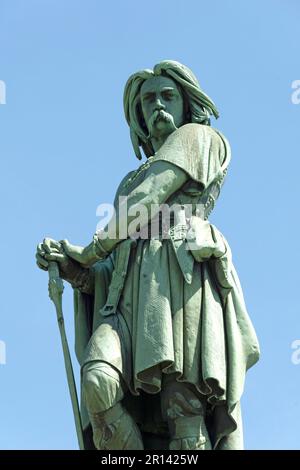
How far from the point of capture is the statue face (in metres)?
16.7

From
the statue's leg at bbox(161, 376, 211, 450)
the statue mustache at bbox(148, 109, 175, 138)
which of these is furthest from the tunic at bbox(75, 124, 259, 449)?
the statue mustache at bbox(148, 109, 175, 138)

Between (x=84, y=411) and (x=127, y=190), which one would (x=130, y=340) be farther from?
(x=127, y=190)

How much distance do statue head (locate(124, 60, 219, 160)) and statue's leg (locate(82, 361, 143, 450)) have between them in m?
2.91

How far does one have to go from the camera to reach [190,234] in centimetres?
1569

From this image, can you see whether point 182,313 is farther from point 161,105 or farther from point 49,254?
point 161,105

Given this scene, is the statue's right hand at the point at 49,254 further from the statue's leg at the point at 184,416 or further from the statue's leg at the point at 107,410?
the statue's leg at the point at 184,416

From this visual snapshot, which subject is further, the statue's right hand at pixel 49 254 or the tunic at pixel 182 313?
the statue's right hand at pixel 49 254

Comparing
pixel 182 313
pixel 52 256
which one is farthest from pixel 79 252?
pixel 182 313

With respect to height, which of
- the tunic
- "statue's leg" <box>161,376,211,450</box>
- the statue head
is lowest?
"statue's leg" <box>161,376,211,450</box>

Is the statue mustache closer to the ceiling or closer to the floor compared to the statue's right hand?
closer to the ceiling

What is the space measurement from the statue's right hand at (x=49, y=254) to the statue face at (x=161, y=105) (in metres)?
1.72

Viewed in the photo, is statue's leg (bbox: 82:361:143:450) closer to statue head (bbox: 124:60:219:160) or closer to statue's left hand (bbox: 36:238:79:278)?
statue's left hand (bbox: 36:238:79:278)

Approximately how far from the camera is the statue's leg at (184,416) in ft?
49.2

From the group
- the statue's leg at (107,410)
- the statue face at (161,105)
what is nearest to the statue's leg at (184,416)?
the statue's leg at (107,410)
